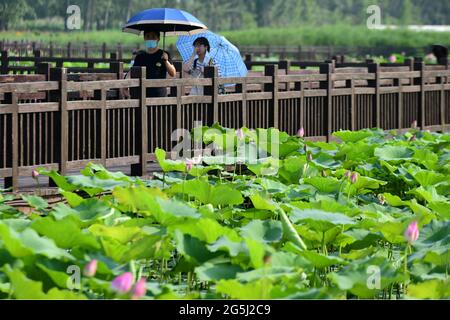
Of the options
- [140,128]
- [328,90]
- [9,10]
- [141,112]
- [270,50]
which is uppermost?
[9,10]

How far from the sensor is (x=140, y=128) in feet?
38.4

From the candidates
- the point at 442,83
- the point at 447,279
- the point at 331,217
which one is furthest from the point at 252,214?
the point at 442,83

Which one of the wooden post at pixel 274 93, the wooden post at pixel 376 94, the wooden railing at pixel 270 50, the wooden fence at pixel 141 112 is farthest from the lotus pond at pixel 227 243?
the wooden railing at pixel 270 50

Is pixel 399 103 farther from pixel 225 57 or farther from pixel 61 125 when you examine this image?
pixel 61 125

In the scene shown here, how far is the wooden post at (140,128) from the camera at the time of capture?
1166 centimetres

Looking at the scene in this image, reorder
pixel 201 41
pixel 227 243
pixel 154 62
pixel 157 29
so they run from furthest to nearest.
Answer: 1. pixel 157 29
2. pixel 201 41
3. pixel 154 62
4. pixel 227 243

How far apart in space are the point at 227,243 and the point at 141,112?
600 cm

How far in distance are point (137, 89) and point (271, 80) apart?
7.96ft

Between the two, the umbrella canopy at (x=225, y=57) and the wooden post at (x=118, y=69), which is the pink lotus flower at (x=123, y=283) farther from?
the umbrella canopy at (x=225, y=57)

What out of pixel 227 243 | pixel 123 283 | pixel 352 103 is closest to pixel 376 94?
pixel 352 103

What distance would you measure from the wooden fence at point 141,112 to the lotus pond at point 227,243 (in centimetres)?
182

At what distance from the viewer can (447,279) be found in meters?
5.77

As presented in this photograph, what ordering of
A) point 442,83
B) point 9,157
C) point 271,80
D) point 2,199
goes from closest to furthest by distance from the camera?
point 2,199 < point 9,157 < point 271,80 < point 442,83
